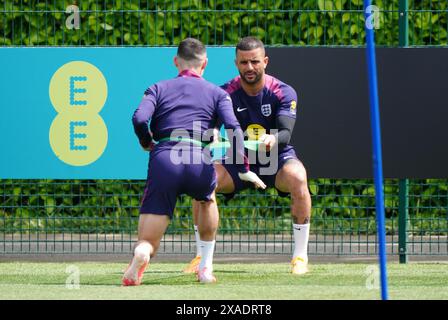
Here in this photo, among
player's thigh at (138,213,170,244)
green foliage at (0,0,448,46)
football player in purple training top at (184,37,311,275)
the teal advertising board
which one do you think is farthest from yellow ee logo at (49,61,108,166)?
player's thigh at (138,213,170,244)

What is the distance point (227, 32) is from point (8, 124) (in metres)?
2.63

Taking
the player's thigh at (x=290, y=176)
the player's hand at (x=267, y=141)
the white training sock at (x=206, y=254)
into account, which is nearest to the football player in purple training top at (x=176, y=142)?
the white training sock at (x=206, y=254)

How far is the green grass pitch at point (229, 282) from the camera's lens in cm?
730

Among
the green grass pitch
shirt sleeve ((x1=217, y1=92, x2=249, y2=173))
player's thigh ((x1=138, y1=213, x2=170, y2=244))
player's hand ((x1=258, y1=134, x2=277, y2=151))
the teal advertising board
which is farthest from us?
the teal advertising board

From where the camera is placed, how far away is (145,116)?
7.86m

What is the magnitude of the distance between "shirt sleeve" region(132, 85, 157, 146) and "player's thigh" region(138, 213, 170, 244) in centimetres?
52

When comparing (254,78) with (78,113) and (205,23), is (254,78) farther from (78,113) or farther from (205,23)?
(205,23)

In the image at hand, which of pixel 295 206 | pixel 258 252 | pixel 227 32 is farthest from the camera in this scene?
pixel 227 32

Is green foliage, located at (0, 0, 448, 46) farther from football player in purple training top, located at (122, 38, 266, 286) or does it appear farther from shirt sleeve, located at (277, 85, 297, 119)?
football player in purple training top, located at (122, 38, 266, 286)

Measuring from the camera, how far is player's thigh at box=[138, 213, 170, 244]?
7895mm

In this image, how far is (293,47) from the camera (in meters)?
10.6

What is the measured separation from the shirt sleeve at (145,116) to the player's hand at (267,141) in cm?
115

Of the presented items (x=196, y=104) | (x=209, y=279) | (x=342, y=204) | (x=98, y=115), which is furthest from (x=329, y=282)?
(x=342, y=204)
